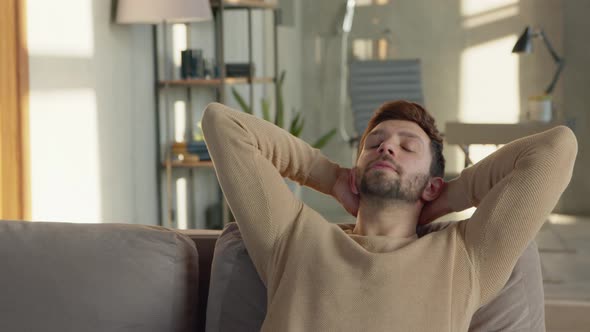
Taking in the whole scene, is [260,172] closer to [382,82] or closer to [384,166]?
[384,166]

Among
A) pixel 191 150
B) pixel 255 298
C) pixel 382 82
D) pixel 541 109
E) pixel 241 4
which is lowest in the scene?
pixel 255 298

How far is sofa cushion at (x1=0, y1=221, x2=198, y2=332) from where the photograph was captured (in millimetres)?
1856

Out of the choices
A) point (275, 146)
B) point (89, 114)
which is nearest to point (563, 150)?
point (275, 146)

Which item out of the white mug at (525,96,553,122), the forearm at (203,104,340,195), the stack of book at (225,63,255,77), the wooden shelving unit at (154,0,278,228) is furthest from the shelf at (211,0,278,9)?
the forearm at (203,104,340,195)

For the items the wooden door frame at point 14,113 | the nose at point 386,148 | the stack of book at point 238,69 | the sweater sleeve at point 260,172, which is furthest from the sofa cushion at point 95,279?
the stack of book at point 238,69

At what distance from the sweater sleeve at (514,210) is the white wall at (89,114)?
7.66 feet

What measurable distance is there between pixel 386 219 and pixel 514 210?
0.97 feet

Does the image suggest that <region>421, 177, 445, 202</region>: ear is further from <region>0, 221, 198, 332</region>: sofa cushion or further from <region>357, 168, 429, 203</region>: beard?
<region>0, 221, 198, 332</region>: sofa cushion

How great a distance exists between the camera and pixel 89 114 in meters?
4.10

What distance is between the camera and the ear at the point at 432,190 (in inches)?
77.6

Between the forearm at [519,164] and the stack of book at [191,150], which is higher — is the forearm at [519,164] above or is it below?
above

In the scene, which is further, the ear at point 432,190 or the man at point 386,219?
the ear at point 432,190

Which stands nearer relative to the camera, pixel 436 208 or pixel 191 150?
pixel 436 208

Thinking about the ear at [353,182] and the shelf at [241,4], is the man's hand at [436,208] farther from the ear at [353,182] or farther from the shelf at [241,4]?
the shelf at [241,4]
